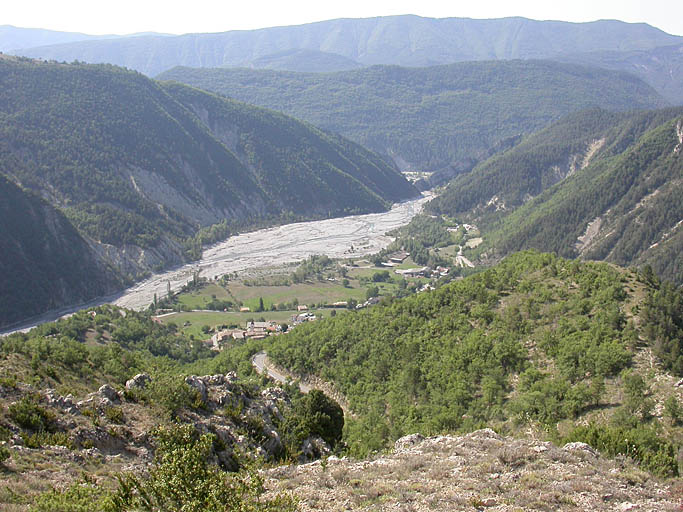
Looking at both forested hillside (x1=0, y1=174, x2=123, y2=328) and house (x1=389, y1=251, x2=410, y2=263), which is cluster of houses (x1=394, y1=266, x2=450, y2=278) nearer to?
house (x1=389, y1=251, x2=410, y2=263)

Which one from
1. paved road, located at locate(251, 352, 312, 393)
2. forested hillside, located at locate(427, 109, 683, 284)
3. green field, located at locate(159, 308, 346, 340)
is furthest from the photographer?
forested hillside, located at locate(427, 109, 683, 284)

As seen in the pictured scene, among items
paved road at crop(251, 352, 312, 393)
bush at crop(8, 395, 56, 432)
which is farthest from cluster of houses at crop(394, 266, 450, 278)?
bush at crop(8, 395, 56, 432)

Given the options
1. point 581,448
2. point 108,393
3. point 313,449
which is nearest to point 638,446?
point 581,448

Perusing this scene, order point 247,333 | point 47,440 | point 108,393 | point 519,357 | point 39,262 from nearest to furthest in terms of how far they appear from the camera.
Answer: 1. point 47,440
2. point 108,393
3. point 519,357
4. point 247,333
5. point 39,262

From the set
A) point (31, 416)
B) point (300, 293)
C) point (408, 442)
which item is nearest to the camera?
point (31, 416)

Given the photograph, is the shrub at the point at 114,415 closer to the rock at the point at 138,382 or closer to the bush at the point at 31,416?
the bush at the point at 31,416

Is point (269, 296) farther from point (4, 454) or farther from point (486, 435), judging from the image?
point (4, 454)
